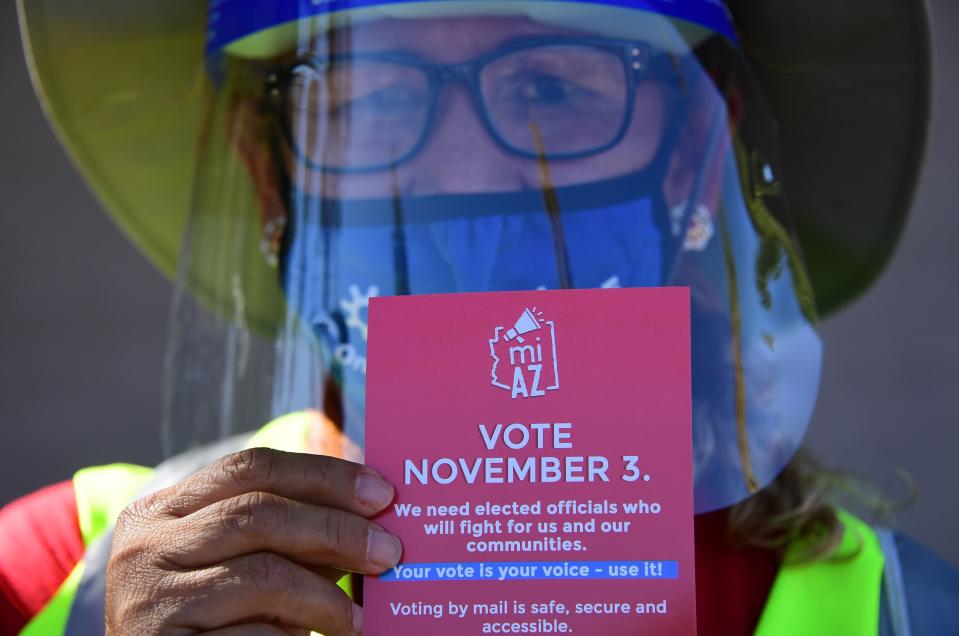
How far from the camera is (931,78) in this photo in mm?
1628

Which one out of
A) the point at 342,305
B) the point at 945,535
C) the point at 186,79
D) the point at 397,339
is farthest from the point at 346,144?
the point at 945,535

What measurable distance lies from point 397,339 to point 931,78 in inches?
41.1

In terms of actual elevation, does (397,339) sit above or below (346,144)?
below

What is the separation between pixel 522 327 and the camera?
100 centimetres

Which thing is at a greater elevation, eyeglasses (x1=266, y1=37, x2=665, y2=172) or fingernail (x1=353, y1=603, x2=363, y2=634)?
eyeglasses (x1=266, y1=37, x2=665, y2=172)

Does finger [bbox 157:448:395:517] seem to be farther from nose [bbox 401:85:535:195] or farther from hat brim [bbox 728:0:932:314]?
hat brim [bbox 728:0:932:314]

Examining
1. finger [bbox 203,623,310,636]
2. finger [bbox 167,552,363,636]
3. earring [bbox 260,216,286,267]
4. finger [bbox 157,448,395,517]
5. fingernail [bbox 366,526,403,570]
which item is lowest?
finger [bbox 203,623,310,636]

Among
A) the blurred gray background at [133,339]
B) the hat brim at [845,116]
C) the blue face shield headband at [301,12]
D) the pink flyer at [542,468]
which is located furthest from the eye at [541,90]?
the blurred gray background at [133,339]

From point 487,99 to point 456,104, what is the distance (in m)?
0.04

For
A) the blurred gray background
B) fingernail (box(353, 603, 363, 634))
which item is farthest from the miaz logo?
the blurred gray background

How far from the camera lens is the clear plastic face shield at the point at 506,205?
4.32ft

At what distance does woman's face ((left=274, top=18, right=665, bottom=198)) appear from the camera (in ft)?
4.50

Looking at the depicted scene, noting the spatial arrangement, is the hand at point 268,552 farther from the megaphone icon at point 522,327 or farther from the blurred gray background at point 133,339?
the blurred gray background at point 133,339

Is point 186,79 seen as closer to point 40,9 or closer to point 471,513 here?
point 40,9
